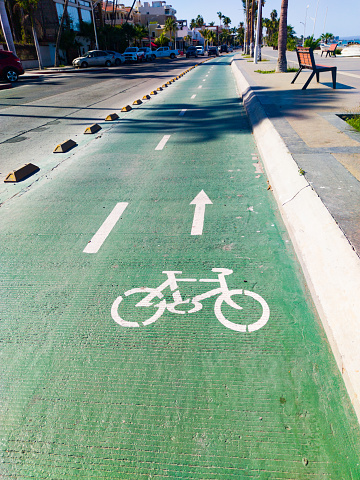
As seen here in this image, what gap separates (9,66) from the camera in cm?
2339

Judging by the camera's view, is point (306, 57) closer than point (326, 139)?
No

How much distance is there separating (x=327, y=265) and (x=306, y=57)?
38.0 ft

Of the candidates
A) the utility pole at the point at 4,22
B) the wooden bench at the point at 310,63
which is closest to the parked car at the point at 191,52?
the utility pole at the point at 4,22

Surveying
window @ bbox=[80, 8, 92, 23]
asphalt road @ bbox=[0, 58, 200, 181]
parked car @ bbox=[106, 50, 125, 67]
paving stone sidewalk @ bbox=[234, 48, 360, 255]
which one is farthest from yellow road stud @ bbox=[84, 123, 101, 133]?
window @ bbox=[80, 8, 92, 23]

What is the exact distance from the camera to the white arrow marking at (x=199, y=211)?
172 inches

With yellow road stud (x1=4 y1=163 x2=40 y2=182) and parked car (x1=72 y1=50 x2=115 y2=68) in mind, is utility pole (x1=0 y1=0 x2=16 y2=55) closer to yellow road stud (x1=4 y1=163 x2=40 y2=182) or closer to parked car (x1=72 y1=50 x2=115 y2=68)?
parked car (x1=72 y1=50 x2=115 y2=68)

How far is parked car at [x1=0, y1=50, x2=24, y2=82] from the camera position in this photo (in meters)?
22.8

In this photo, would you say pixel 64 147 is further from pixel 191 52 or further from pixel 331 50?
pixel 191 52

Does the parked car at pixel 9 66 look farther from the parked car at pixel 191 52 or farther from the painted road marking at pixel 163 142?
→ the parked car at pixel 191 52

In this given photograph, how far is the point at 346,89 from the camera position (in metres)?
12.2

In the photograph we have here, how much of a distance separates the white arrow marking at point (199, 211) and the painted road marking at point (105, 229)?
1.01 meters

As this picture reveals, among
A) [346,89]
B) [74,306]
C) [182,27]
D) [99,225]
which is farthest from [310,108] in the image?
[182,27]

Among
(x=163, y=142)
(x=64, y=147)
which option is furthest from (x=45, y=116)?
(x=163, y=142)

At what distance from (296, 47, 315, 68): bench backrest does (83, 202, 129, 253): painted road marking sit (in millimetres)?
9931
